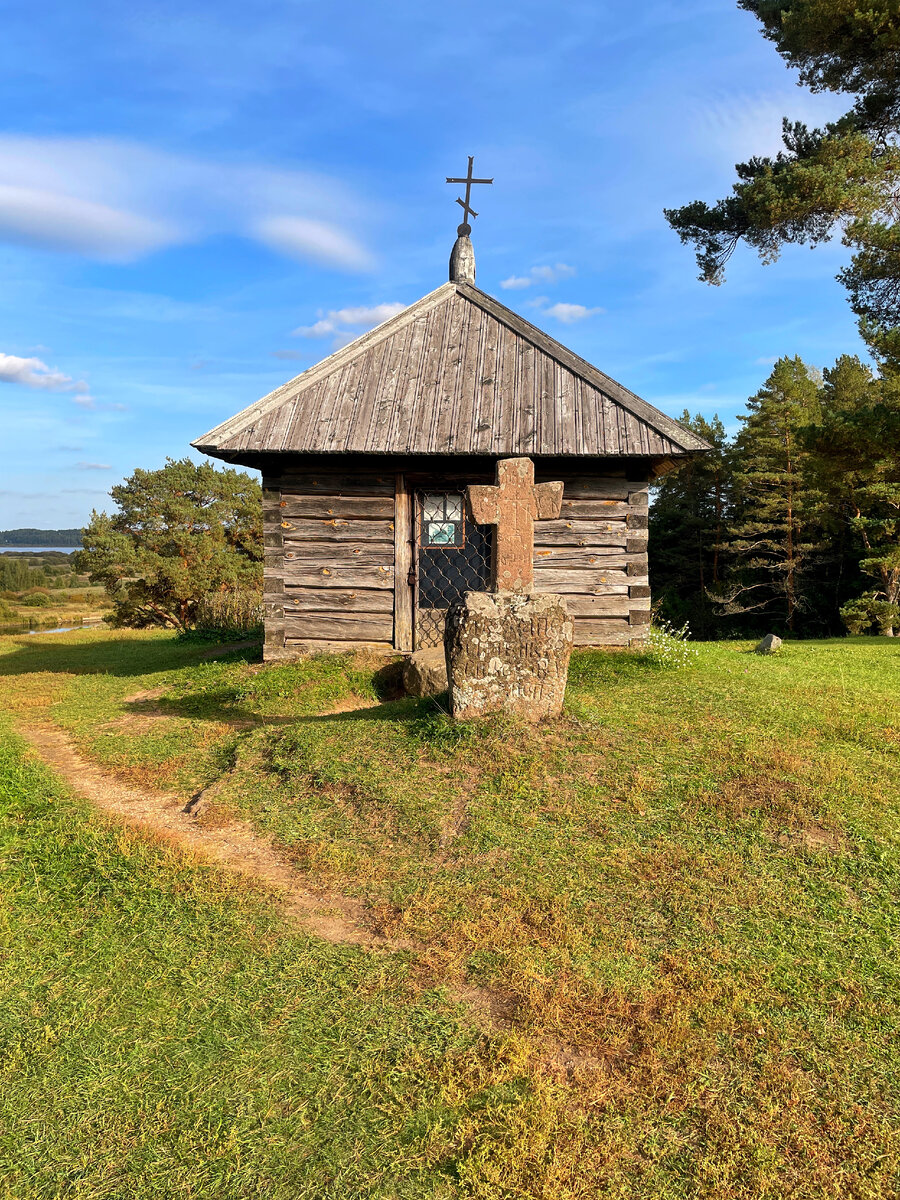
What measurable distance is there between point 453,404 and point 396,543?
2.14 metres

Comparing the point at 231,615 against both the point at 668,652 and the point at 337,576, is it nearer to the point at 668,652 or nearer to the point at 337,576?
the point at 337,576

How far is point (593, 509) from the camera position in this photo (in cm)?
1037

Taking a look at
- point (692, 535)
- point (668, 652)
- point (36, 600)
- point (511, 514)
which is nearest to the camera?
point (511, 514)

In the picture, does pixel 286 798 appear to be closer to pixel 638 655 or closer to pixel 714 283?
pixel 638 655

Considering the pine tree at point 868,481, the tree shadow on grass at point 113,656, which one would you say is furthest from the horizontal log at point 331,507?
the pine tree at point 868,481

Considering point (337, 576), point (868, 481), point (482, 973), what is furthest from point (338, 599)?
point (868, 481)

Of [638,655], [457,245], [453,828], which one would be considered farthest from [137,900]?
[457,245]

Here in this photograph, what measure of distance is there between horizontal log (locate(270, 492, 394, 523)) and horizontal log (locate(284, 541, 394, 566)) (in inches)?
15.4

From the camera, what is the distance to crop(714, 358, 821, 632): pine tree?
29062mm

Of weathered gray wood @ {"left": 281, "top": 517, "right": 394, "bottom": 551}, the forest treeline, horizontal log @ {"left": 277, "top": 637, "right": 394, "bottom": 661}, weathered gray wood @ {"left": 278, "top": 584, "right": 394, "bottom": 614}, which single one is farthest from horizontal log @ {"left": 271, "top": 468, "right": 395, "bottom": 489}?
the forest treeline

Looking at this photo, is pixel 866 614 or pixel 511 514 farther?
pixel 866 614

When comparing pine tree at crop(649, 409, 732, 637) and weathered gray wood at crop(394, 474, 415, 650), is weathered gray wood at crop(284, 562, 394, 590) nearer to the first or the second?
weathered gray wood at crop(394, 474, 415, 650)

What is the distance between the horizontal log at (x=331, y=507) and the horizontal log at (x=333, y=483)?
7 centimetres

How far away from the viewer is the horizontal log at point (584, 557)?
10438 millimetres
